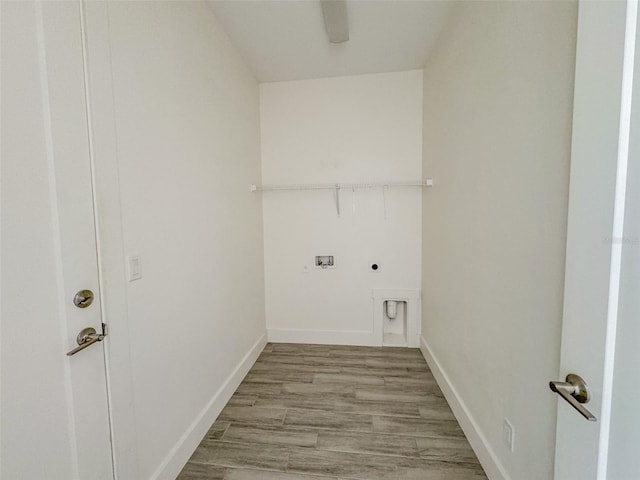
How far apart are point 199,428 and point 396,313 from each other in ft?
6.67

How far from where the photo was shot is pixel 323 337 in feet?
9.46

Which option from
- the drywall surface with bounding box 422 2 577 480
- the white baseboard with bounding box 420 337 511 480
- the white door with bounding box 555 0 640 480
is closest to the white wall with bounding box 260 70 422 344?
the drywall surface with bounding box 422 2 577 480

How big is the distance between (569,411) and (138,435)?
5.21ft

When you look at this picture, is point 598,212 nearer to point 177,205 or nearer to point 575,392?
point 575,392

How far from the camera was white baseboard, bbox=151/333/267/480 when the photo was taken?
4.51ft

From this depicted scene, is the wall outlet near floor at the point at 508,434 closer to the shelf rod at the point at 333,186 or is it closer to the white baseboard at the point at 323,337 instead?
the white baseboard at the point at 323,337

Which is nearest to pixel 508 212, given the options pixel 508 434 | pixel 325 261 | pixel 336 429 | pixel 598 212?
pixel 598 212

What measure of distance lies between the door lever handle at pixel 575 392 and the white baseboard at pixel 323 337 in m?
2.28

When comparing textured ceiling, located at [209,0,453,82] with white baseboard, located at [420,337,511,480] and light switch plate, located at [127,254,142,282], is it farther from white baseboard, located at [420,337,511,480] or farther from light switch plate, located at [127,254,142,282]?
white baseboard, located at [420,337,511,480]

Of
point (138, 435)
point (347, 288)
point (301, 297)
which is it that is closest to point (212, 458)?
point (138, 435)

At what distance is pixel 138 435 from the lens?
1.21 m

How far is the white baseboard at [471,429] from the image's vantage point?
133cm

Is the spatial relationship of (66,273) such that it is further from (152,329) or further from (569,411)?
(569,411)

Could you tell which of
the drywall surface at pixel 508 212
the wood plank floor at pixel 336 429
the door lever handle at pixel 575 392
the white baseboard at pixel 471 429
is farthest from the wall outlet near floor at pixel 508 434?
the door lever handle at pixel 575 392
